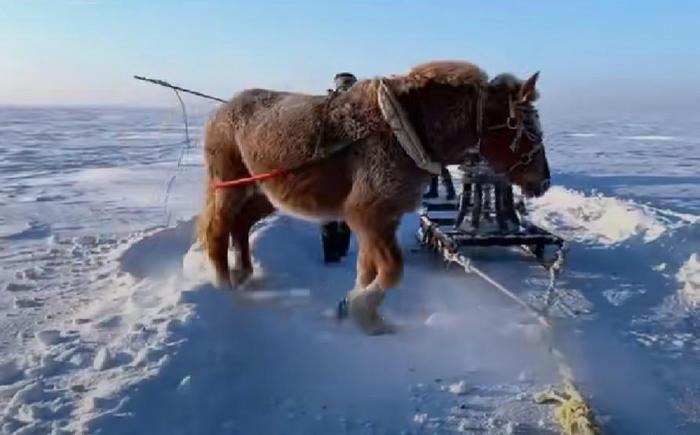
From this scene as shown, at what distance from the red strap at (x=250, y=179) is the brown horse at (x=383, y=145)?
0.04m

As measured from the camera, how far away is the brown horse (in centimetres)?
430

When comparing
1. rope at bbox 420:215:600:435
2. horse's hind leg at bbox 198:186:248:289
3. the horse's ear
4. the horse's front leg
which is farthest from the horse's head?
horse's hind leg at bbox 198:186:248:289

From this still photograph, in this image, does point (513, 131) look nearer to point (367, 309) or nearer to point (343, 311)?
point (367, 309)

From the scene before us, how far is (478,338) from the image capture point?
4.89 metres

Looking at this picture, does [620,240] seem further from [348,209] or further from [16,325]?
[16,325]

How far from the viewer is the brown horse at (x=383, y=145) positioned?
14.1ft

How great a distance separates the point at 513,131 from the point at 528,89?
25cm

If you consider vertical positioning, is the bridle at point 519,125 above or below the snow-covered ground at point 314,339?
above

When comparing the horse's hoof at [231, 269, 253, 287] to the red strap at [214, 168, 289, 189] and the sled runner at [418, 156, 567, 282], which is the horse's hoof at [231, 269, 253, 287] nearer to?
the red strap at [214, 168, 289, 189]

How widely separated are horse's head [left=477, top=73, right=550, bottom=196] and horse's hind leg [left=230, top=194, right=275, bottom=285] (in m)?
1.99

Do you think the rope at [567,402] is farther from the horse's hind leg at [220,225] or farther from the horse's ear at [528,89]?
the horse's hind leg at [220,225]

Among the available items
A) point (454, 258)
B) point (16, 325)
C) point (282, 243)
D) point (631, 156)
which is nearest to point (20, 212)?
point (282, 243)

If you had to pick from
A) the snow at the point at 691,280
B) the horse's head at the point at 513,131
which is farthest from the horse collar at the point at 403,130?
the snow at the point at 691,280

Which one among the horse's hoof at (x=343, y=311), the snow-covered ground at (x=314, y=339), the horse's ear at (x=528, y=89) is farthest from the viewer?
the horse's hoof at (x=343, y=311)
